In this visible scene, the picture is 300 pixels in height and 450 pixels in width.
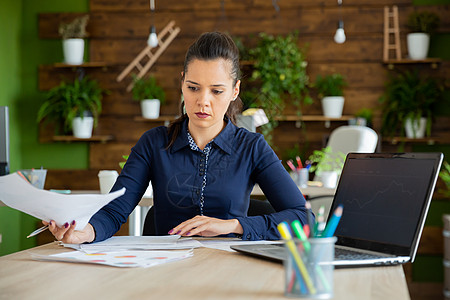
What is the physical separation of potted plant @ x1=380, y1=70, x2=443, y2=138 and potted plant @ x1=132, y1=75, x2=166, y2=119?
6.38ft

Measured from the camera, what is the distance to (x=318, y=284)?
3.00ft

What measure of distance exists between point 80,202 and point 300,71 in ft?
13.2

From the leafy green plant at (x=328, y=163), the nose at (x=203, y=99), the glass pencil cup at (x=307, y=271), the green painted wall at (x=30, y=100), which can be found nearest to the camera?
the glass pencil cup at (x=307, y=271)

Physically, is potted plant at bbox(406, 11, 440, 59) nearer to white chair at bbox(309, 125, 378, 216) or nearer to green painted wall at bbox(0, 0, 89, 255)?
white chair at bbox(309, 125, 378, 216)

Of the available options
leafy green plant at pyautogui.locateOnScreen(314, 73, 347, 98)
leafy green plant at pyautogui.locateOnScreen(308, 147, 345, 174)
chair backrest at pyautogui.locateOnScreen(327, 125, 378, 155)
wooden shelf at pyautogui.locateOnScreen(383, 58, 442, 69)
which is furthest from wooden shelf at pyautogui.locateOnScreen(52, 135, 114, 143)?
wooden shelf at pyautogui.locateOnScreen(383, 58, 442, 69)

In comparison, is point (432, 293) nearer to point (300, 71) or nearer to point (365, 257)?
point (300, 71)

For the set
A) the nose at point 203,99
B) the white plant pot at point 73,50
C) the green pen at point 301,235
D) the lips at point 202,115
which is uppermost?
the white plant pot at point 73,50

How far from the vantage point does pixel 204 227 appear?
4.77 ft

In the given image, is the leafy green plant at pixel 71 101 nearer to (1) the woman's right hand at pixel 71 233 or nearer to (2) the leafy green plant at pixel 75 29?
(2) the leafy green plant at pixel 75 29

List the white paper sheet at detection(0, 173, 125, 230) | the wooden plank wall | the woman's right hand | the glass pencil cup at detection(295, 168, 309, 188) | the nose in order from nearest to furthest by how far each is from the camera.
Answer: the white paper sheet at detection(0, 173, 125, 230)
the woman's right hand
the nose
the glass pencil cup at detection(295, 168, 309, 188)
the wooden plank wall

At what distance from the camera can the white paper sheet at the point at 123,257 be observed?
1216 mm

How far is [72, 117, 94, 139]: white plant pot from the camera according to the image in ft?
17.3

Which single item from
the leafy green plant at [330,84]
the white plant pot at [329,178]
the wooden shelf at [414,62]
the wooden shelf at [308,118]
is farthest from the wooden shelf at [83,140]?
the wooden shelf at [414,62]

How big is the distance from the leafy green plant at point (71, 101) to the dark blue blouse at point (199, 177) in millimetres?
3511
